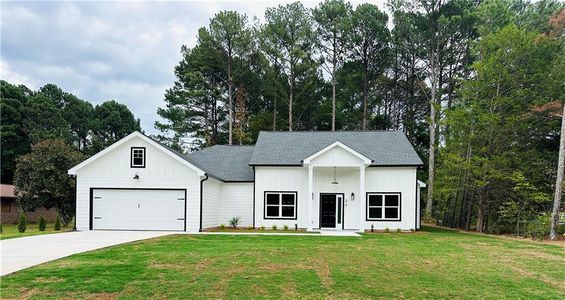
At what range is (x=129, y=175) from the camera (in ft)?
67.0

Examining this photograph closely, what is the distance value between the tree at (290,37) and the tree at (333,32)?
1.03 m

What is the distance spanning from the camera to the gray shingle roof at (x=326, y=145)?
22047mm

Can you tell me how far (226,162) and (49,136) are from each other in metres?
25.3

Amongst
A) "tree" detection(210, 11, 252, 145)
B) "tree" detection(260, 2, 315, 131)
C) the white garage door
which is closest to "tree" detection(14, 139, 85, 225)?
the white garage door

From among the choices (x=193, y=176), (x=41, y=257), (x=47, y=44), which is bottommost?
(x=41, y=257)

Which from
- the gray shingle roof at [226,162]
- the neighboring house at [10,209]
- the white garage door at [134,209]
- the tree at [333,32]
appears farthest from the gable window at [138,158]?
the tree at [333,32]

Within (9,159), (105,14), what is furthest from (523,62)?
(9,159)

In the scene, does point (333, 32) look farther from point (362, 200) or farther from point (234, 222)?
point (234, 222)

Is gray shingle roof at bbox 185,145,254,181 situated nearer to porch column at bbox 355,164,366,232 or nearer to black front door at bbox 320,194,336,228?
black front door at bbox 320,194,336,228

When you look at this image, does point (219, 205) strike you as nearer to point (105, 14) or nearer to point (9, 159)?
point (105, 14)

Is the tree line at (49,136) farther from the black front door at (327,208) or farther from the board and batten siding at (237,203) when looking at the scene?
the black front door at (327,208)

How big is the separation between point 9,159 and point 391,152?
1450 inches

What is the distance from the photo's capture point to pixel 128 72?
28.1m

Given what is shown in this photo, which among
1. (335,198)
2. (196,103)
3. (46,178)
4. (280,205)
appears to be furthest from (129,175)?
(196,103)
